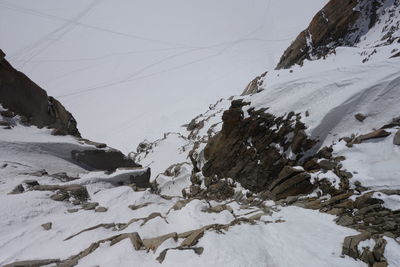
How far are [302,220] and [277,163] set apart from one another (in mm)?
6768

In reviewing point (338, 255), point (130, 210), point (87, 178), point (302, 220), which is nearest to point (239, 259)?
point (338, 255)

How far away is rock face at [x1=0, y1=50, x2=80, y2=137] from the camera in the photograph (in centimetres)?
1794

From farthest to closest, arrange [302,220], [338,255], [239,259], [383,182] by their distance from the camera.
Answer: [383,182], [302,220], [338,255], [239,259]

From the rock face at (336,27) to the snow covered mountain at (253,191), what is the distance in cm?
524

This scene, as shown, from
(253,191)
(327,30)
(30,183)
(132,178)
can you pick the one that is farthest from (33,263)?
(327,30)

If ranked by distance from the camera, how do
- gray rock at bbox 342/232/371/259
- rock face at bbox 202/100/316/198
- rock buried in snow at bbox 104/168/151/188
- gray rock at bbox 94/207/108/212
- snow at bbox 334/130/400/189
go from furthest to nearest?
rock buried in snow at bbox 104/168/151/188 < rock face at bbox 202/100/316/198 < gray rock at bbox 94/207/108/212 < snow at bbox 334/130/400/189 < gray rock at bbox 342/232/371/259

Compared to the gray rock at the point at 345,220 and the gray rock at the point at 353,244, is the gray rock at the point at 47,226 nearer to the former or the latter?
the gray rock at the point at 353,244

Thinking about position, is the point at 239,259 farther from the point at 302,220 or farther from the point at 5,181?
the point at 5,181

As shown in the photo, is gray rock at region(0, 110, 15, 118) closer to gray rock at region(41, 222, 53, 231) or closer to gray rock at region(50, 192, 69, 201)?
gray rock at region(50, 192, 69, 201)

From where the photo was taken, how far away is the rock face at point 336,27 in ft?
90.6

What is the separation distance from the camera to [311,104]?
14711 mm

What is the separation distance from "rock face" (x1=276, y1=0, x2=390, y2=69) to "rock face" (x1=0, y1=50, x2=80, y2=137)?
2856cm

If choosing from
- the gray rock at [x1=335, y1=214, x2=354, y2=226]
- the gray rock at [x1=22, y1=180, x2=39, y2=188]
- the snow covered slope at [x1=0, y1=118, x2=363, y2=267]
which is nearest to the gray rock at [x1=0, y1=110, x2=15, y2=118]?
the snow covered slope at [x1=0, y1=118, x2=363, y2=267]

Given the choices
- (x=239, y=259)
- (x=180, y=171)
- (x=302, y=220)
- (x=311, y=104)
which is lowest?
(x=180, y=171)
